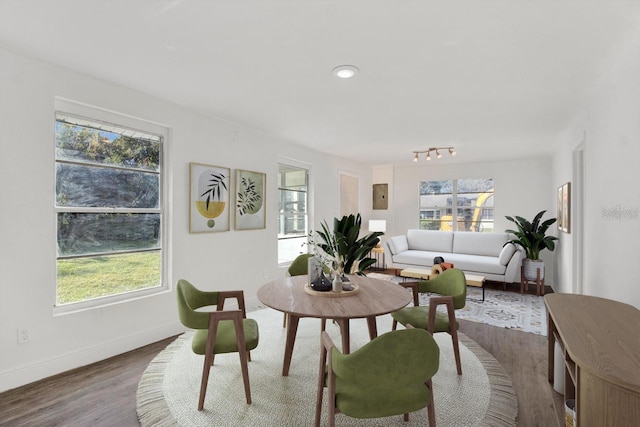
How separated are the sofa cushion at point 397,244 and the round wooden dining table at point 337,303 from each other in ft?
12.2

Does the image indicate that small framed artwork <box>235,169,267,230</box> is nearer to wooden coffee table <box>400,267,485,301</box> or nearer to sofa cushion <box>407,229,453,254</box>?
wooden coffee table <box>400,267,485,301</box>

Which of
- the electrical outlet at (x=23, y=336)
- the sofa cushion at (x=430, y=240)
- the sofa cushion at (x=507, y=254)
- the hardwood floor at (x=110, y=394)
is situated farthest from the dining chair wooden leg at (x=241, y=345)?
the sofa cushion at (x=430, y=240)

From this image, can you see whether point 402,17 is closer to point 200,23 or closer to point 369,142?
point 200,23

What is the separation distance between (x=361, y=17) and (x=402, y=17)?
0.75 feet

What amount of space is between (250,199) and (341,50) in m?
2.49

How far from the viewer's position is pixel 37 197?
2414 millimetres

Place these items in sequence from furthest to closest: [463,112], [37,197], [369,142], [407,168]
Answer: [407,168] < [369,142] < [463,112] < [37,197]

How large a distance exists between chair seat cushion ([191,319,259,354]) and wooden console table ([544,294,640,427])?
68.9 inches

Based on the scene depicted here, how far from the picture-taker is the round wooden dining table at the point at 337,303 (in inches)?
79.6

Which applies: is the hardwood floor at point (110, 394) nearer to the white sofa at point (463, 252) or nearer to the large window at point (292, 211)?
the large window at point (292, 211)

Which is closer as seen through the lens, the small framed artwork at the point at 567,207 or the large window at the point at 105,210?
the large window at the point at 105,210

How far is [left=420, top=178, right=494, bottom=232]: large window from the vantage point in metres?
6.69

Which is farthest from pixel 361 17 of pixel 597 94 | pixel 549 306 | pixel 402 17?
pixel 597 94

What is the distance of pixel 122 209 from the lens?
2.99 m
